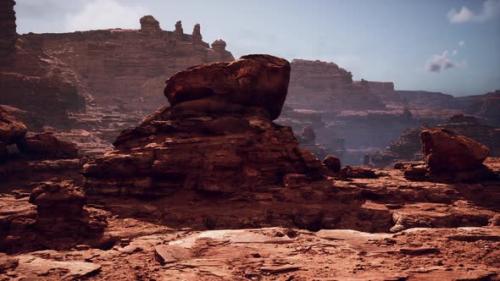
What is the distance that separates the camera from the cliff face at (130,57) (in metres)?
93.8

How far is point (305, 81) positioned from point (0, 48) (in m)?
117

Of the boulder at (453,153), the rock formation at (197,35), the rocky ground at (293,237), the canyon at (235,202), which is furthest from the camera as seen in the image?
the rock formation at (197,35)

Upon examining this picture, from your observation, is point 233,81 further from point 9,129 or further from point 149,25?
point 149,25

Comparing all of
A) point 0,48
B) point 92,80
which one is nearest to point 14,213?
point 0,48

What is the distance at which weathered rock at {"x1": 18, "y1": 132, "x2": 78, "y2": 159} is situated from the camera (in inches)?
1136

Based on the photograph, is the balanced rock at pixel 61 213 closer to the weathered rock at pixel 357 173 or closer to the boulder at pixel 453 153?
the weathered rock at pixel 357 173

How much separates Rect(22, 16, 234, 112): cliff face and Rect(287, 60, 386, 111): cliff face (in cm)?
6443

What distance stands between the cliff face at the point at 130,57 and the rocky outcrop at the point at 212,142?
74168 millimetres

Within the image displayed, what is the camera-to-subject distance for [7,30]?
6412cm

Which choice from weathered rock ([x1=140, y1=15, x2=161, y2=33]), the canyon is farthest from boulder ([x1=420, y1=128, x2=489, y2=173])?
weathered rock ([x1=140, y1=15, x2=161, y2=33])

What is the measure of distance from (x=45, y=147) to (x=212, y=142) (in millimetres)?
18239

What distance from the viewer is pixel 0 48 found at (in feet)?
206

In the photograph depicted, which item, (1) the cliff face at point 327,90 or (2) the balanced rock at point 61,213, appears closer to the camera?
(2) the balanced rock at point 61,213

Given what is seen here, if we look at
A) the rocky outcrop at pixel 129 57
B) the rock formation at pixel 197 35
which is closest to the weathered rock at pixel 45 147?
the rocky outcrop at pixel 129 57
